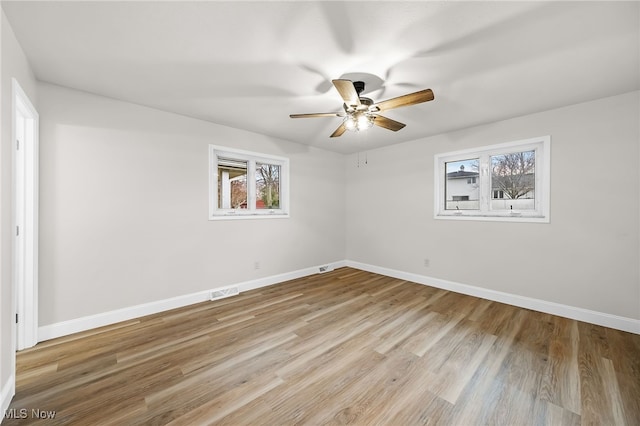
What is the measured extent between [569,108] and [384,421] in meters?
3.84

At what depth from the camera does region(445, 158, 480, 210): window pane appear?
12.7 ft

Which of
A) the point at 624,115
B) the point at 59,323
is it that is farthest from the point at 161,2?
the point at 624,115

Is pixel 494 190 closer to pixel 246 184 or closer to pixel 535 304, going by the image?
pixel 535 304

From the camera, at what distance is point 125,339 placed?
2469 millimetres

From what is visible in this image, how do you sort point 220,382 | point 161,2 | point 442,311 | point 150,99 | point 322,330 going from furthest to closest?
point 442,311, point 150,99, point 322,330, point 220,382, point 161,2

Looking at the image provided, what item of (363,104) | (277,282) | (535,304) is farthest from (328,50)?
(535,304)

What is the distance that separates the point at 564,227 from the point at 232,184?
176 inches

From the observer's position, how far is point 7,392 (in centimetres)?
159

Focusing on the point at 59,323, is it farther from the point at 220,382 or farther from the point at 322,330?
the point at 322,330

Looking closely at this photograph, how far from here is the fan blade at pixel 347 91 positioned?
75.3 inches

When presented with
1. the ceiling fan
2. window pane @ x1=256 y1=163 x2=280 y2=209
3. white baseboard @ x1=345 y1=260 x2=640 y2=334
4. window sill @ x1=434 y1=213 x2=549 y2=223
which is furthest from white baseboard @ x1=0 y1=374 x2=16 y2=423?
window sill @ x1=434 y1=213 x2=549 y2=223

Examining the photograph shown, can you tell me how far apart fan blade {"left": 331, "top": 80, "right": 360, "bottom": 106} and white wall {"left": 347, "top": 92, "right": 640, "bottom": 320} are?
8.05 ft

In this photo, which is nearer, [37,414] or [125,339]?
[37,414]

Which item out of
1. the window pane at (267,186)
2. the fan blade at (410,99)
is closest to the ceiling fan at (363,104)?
the fan blade at (410,99)
